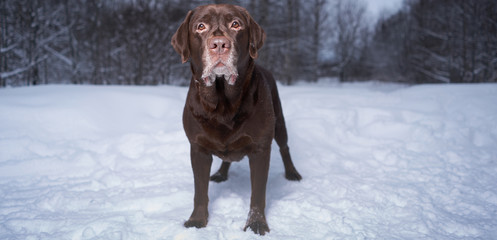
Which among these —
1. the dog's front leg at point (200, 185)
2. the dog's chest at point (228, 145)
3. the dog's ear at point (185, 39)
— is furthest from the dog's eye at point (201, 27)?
the dog's front leg at point (200, 185)

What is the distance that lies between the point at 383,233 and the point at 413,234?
194 millimetres

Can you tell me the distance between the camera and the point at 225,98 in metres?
1.89

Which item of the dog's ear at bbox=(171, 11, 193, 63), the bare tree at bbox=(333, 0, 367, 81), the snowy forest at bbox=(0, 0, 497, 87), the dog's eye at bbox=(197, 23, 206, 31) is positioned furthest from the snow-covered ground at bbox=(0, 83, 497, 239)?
the bare tree at bbox=(333, 0, 367, 81)

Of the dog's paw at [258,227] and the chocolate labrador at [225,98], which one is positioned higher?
the chocolate labrador at [225,98]

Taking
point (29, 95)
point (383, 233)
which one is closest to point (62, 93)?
point (29, 95)

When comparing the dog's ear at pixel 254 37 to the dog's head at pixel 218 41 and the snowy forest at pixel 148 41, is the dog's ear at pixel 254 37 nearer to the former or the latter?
the dog's head at pixel 218 41

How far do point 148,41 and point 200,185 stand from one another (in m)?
10.4

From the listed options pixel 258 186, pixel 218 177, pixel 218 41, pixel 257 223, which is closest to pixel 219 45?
pixel 218 41

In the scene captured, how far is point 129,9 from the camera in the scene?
38.0ft

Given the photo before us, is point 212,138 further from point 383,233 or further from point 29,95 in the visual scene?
point 29,95

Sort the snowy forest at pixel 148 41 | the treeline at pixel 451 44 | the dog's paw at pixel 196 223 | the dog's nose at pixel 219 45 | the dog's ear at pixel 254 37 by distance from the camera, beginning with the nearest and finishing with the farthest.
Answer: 1. the dog's nose at pixel 219 45
2. the dog's ear at pixel 254 37
3. the dog's paw at pixel 196 223
4. the snowy forest at pixel 148 41
5. the treeline at pixel 451 44

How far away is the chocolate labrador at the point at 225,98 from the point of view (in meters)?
1.69

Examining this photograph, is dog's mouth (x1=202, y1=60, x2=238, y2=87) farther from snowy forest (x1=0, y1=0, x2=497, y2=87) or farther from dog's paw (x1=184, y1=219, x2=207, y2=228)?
snowy forest (x1=0, y1=0, x2=497, y2=87)

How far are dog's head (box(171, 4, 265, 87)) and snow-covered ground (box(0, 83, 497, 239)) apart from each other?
1057mm
